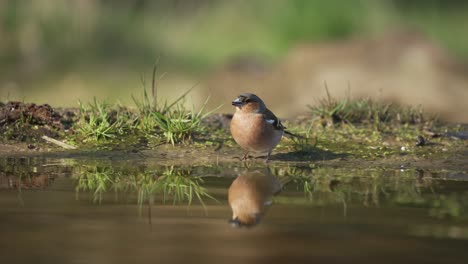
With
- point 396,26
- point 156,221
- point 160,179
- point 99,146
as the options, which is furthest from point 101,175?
point 396,26

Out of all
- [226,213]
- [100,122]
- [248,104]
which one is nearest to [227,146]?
[248,104]

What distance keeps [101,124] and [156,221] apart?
3426 mm

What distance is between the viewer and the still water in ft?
16.3

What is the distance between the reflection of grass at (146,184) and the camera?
22.5 feet

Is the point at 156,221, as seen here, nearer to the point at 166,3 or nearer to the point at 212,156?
the point at 212,156

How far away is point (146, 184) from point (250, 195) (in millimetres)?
929

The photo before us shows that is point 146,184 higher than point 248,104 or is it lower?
lower

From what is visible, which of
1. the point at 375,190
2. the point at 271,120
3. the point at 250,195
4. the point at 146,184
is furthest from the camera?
the point at 271,120

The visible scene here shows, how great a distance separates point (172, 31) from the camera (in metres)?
18.2

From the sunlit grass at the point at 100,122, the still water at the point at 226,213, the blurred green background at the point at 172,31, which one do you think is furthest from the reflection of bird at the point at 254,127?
the blurred green background at the point at 172,31

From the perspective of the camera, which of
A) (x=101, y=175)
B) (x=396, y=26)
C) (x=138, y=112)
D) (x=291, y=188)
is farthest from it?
(x=396, y=26)

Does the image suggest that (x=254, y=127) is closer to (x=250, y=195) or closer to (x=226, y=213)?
(x=250, y=195)

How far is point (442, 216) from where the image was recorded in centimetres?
616

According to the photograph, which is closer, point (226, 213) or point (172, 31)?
point (226, 213)
